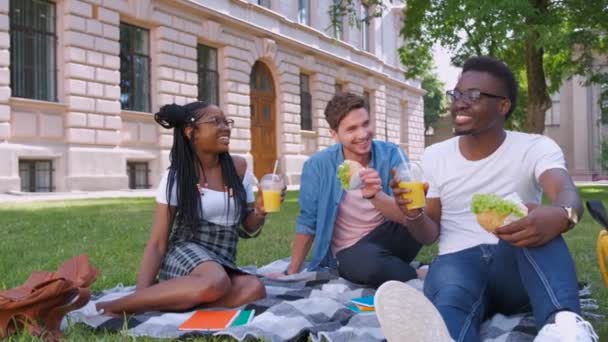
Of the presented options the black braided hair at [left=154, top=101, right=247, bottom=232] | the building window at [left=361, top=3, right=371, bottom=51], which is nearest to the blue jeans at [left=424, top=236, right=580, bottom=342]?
the black braided hair at [left=154, top=101, right=247, bottom=232]

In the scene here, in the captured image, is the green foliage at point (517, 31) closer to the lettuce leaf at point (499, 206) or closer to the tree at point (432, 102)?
the lettuce leaf at point (499, 206)

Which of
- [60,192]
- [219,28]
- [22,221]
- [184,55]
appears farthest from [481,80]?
[219,28]

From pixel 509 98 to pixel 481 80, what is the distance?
0.52 ft

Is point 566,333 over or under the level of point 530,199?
under

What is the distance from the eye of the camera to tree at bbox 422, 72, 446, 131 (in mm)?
49019

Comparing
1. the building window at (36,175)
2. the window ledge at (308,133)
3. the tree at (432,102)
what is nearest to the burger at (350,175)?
the building window at (36,175)

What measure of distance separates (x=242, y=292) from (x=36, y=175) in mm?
11607

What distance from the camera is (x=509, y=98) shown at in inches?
119

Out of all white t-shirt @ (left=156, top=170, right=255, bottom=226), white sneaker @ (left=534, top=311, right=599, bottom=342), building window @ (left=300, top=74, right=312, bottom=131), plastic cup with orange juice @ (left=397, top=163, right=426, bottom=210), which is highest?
building window @ (left=300, top=74, right=312, bottom=131)

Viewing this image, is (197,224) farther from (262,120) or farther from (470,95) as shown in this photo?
(262,120)

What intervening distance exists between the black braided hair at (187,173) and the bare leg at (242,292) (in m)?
0.41

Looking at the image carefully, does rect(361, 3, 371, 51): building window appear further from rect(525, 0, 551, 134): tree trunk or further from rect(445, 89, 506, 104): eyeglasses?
rect(445, 89, 506, 104): eyeglasses

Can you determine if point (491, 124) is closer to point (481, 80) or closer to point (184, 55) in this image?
point (481, 80)

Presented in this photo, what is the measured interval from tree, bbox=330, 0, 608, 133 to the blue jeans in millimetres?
8280
